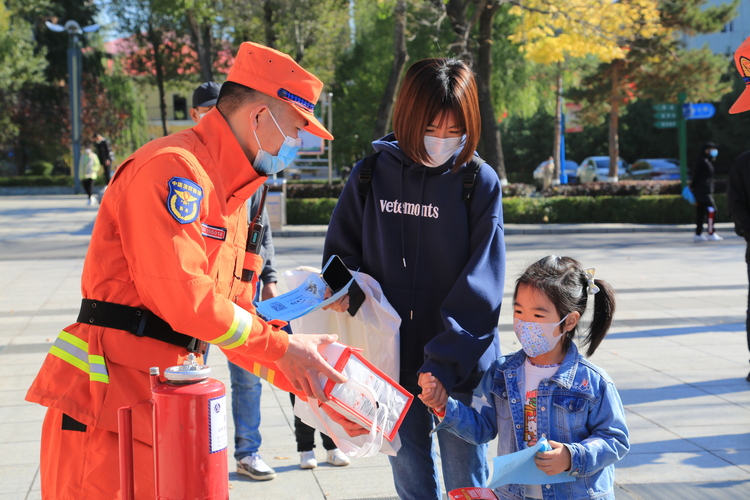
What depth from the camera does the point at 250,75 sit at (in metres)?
2.25

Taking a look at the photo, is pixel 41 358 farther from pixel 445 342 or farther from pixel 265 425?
pixel 445 342

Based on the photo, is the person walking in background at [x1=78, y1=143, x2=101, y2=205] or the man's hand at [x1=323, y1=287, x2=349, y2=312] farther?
the person walking in background at [x1=78, y1=143, x2=101, y2=205]

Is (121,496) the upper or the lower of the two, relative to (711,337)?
upper

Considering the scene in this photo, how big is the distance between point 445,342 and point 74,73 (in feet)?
94.7

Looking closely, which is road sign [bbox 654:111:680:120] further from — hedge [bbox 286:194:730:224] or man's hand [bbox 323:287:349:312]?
man's hand [bbox 323:287:349:312]

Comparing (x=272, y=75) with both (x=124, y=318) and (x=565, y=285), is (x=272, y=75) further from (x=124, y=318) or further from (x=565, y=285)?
(x=565, y=285)

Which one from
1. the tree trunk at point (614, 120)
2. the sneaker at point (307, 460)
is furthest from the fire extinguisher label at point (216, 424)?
the tree trunk at point (614, 120)

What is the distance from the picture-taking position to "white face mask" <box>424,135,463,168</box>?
2576 mm

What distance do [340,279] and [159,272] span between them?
78 cm

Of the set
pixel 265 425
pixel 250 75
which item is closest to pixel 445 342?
pixel 250 75

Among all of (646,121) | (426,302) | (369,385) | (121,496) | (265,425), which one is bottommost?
(265,425)

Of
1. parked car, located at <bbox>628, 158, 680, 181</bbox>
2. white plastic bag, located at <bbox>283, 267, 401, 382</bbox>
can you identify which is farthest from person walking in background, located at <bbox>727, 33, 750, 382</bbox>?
parked car, located at <bbox>628, 158, 680, 181</bbox>

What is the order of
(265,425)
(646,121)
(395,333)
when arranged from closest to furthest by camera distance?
1. (395,333)
2. (265,425)
3. (646,121)

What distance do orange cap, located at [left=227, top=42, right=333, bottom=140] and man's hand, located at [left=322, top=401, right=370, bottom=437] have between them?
89 centimetres
